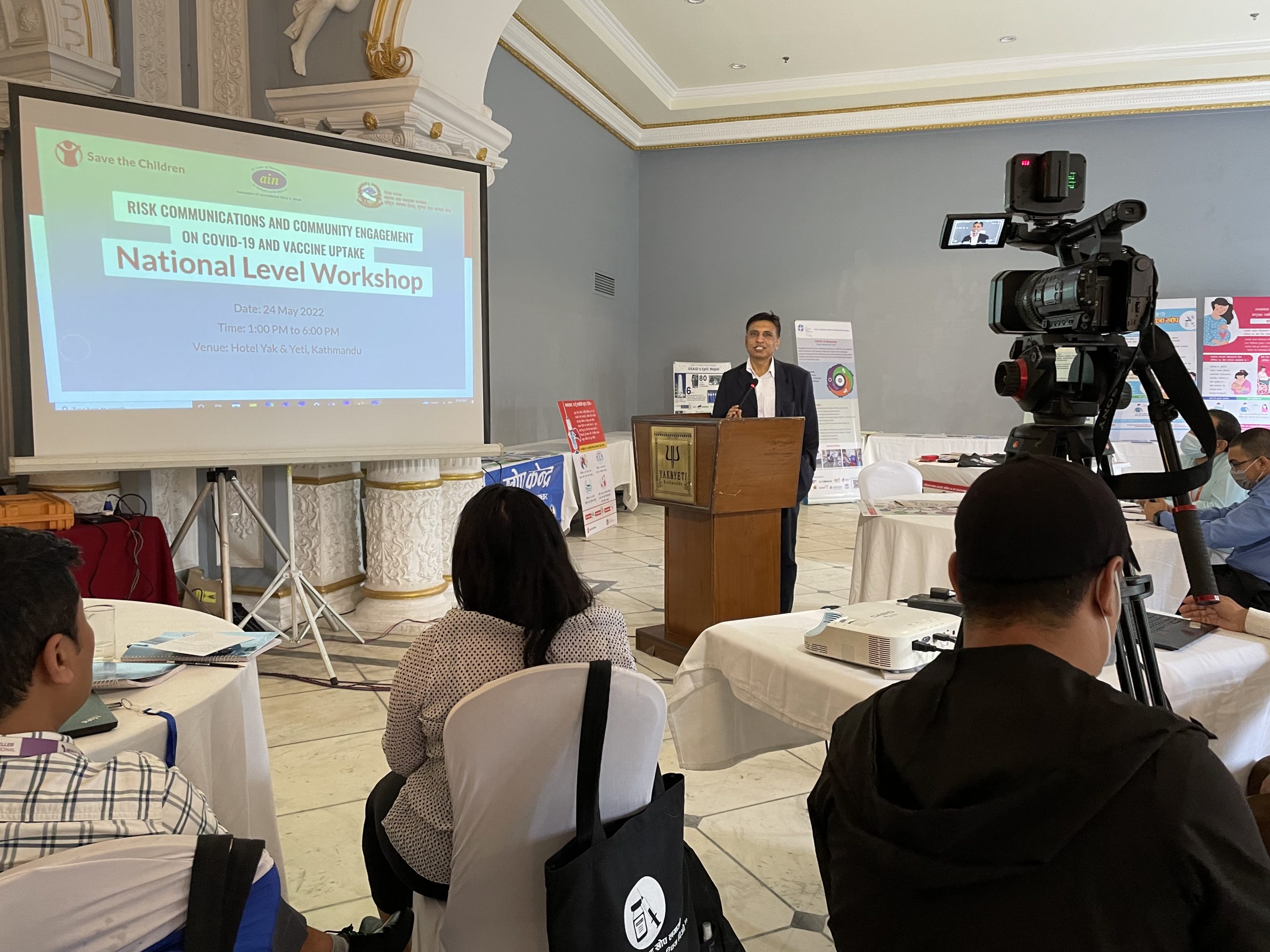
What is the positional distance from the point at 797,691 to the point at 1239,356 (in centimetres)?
885

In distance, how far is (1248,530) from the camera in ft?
9.64

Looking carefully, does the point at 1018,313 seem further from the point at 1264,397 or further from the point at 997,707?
the point at 1264,397

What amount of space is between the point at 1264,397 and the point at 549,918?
9.69m

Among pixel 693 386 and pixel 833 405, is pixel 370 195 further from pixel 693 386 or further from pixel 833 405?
pixel 833 405

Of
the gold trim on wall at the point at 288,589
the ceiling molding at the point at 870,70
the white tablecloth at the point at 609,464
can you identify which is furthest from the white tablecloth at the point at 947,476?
the ceiling molding at the point at 870,70

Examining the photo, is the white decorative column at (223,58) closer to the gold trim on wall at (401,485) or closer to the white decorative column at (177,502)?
the white decorative column at (177,502)

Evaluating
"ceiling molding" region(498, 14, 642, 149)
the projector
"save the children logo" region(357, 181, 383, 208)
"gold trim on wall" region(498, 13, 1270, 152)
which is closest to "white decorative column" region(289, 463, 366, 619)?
"save the children logo" region(357, 181, 383, 208)

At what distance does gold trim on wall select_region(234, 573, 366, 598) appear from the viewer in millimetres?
4098

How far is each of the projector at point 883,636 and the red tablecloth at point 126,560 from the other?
276cm

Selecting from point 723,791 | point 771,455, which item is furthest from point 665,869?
point 771,455

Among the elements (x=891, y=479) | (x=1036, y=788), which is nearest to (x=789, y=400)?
(x=891, y=479)

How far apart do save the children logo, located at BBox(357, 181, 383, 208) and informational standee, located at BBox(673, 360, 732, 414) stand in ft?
18.7

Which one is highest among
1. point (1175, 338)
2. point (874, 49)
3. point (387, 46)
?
point (874, 49)

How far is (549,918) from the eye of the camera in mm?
1142
